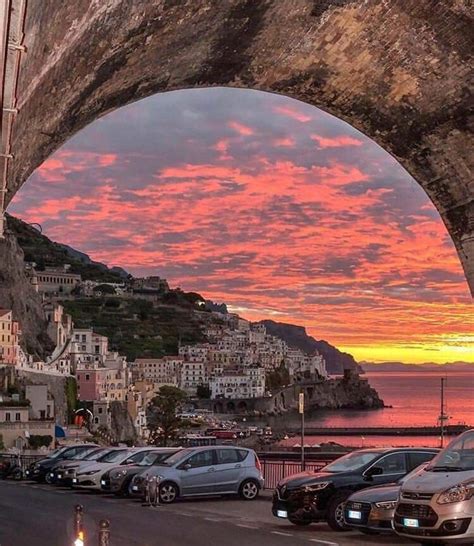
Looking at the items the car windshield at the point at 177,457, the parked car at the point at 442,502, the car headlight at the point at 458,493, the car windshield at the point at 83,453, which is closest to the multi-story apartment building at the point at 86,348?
the car windshield at the point at 83,453

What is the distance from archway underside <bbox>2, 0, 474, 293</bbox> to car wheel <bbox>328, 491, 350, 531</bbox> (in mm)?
3961

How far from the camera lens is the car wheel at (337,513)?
50.2 feet

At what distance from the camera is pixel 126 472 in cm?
2294

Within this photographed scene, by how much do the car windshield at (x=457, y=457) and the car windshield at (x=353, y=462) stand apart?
3323mm

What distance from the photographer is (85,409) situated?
117m

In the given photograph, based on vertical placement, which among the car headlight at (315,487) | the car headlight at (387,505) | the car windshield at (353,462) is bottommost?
the car headlight at (387,505)

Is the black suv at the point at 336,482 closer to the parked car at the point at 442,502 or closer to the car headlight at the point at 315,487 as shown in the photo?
the car headlight at the point at 315,487

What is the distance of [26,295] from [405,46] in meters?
127

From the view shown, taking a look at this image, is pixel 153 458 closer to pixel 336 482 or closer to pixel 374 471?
pixel 374 471

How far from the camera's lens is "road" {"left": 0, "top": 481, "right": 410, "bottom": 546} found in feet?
46.8

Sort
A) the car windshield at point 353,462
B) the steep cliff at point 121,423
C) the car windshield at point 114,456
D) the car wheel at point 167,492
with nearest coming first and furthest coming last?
the car windshield at point 353,462, the car wheel at point 167,492, the car windshield at point 114,456, the steep cliff at point 121,423

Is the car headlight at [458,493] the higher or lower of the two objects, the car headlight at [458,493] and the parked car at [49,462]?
the higher

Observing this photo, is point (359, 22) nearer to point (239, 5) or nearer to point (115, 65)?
point (239, 5)

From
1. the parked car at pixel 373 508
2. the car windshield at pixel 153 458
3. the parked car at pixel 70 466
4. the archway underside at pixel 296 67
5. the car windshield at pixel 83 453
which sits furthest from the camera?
the car windshield at pixel 83 453
